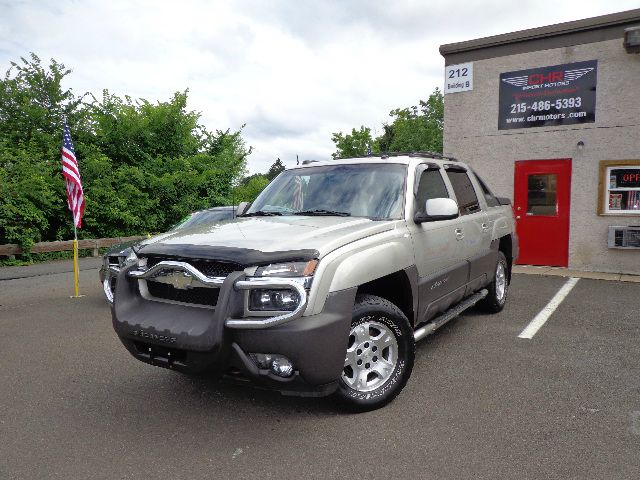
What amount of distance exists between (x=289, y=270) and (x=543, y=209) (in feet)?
28.6

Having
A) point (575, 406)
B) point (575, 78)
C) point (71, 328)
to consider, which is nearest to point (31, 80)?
point (71, 328)

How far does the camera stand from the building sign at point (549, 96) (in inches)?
371

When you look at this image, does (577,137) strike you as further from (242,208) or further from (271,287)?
(271,287)

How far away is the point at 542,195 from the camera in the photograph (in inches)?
398

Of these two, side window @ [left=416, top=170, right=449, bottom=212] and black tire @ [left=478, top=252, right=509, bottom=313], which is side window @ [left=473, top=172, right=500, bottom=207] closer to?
black tire @ [left=478, top=252, right=509, bottom=313]

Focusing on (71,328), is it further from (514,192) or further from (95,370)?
(514,192)

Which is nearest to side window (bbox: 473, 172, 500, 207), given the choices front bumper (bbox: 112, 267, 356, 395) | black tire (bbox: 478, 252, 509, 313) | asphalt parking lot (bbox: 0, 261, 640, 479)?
black tire (bbox: 478, 252, 509, 313)

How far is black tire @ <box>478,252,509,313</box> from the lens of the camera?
19.7ft

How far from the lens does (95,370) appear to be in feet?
14.5

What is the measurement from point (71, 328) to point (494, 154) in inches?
346

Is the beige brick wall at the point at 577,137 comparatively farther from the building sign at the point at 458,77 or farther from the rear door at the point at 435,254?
the rear door at the point at 435,254

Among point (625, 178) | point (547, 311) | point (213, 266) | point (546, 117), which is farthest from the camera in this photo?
point (546, 117)

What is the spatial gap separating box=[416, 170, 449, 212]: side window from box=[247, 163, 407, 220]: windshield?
222 millimetres

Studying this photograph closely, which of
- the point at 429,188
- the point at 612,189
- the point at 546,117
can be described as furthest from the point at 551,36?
the point at 429,188
